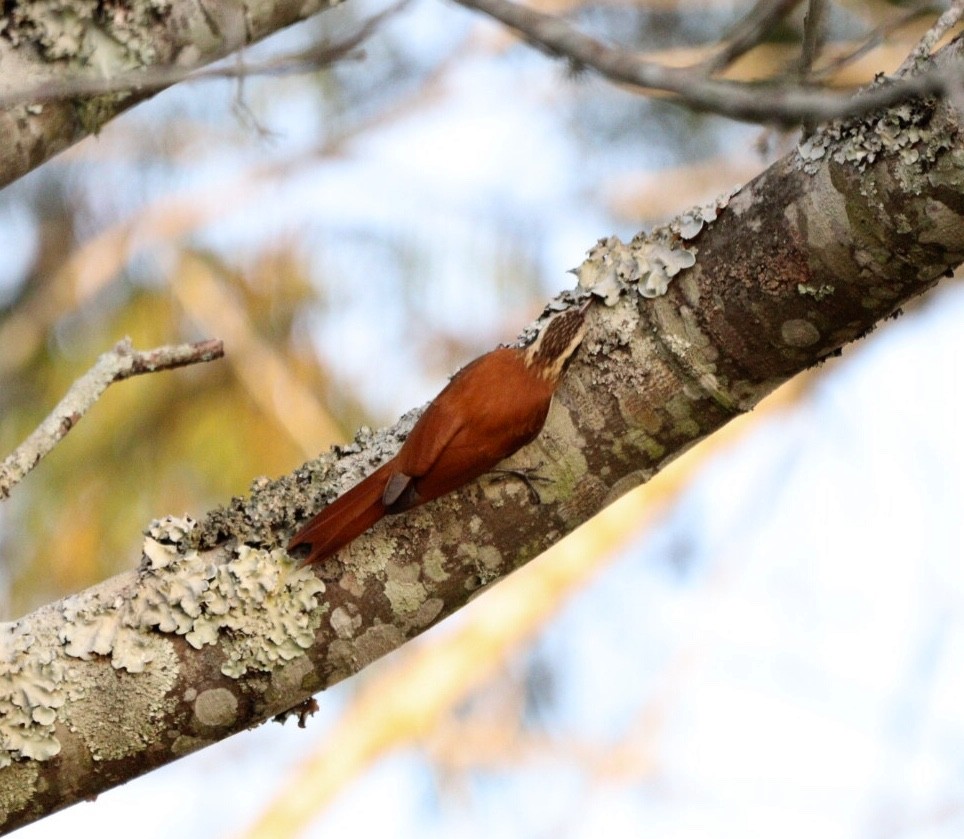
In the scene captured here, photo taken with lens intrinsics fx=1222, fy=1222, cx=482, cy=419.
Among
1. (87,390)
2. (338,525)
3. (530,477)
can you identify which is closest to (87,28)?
(87,390)

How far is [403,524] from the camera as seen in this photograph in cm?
172

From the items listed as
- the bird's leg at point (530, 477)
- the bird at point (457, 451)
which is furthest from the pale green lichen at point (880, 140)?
the bird's leg at point (530, 477)

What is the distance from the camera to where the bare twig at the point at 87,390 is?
6.09ft

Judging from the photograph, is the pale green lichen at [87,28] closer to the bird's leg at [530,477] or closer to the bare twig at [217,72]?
the bare twig at [217,72]

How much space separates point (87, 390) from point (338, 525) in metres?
0.53

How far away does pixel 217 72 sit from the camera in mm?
1395

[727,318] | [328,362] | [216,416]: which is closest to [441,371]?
[328,362]

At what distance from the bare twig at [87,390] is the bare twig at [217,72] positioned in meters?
0.50

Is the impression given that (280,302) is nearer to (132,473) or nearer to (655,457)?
(132,473)

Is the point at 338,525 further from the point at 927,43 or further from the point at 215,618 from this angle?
the point at 927,43

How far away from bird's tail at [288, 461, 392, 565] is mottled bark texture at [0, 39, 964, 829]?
1.0 inches

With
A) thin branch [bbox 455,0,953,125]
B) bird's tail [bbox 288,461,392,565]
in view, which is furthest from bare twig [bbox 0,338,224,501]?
thin branch [bbox 455,0,953,125]

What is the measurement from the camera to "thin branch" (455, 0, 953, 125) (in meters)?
1.02

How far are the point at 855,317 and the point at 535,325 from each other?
0.49 meters
